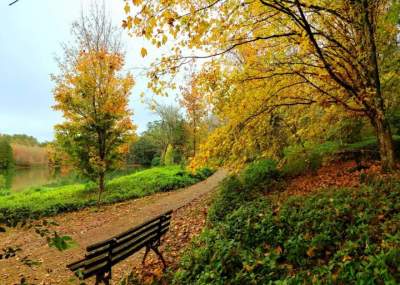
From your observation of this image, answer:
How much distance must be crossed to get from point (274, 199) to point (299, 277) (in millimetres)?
3048

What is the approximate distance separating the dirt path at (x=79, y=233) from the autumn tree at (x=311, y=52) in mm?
4293

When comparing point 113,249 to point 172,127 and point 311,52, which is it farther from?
point 172,127

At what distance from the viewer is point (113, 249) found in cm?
409

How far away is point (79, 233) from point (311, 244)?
6.60 m

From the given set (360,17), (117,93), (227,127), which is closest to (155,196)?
(117,93)

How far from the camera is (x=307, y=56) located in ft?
18.7

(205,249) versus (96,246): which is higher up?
A: (96,246)

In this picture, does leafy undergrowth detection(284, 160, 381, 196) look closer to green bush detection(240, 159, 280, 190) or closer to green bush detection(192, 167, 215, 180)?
green bush detection(240, 159, 280, 190)

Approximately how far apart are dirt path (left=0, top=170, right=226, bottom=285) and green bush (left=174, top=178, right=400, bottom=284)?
2076 mm

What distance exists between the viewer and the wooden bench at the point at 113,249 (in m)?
3.72

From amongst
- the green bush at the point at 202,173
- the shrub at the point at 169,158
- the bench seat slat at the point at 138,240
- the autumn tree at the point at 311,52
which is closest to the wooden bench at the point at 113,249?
the bench seat slat at the point at 138,240

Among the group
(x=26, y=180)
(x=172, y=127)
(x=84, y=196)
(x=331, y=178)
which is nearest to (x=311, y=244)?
(x=331, y=178)

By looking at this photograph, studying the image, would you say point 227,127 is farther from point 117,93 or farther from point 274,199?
point 117,93

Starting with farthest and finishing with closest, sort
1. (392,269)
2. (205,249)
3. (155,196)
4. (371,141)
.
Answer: (155,196)
(371,141)
(205,249)
(392,269)
